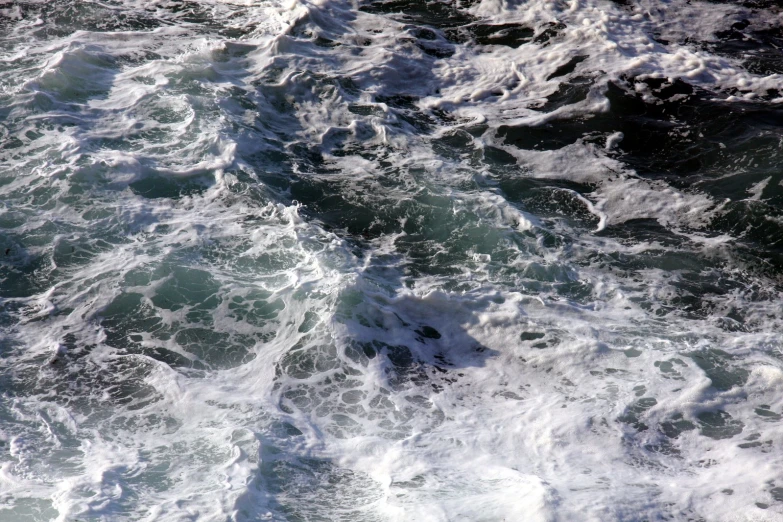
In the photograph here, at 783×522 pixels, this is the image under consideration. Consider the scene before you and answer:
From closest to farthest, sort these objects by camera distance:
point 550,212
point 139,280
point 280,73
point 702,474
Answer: point 702,474
point 139,280
point 550,212
point 280,73

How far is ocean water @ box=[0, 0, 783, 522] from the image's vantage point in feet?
16.8

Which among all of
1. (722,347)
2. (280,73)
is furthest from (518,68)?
(722,347)

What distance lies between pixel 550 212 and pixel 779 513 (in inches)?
158

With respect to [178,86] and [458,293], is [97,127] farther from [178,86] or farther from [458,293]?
[458,293]

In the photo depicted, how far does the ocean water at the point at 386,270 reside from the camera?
5.13 metres

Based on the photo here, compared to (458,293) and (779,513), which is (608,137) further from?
(779,513)

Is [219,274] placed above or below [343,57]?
below

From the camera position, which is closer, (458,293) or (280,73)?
(458,293)

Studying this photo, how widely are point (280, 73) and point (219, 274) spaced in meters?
4.42

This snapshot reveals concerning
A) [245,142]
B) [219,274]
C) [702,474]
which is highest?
[245,142]

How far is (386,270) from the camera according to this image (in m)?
7.16

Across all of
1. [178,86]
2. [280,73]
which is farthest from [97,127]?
[280,73]

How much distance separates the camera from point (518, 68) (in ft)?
35.4

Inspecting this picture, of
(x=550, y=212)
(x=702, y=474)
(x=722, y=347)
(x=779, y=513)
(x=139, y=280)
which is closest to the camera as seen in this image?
(x=779, y=513)
